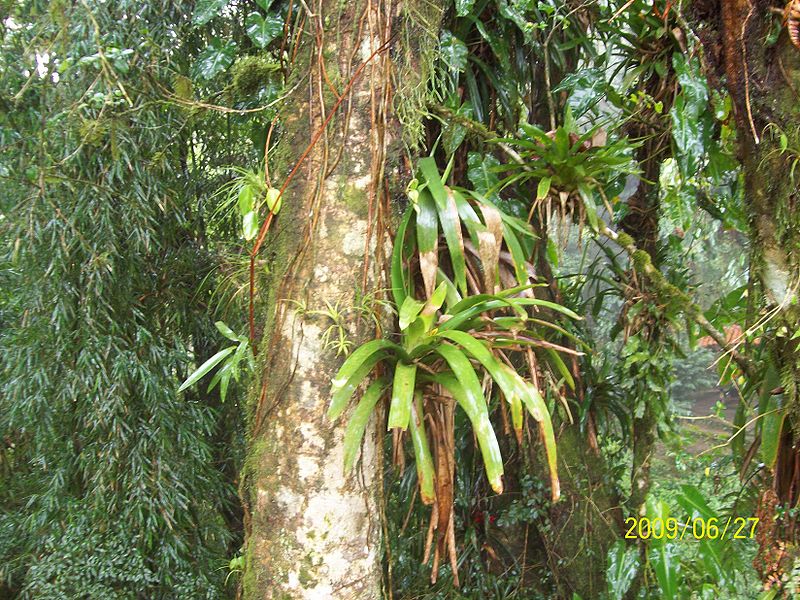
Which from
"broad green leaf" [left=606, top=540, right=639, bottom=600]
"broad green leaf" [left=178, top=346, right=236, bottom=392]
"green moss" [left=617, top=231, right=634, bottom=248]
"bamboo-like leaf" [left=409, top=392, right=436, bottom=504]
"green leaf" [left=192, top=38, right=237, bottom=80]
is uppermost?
"green leaf" [left=192, top=38, right=237, bottom=80]

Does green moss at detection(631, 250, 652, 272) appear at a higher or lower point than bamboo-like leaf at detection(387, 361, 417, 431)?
higher

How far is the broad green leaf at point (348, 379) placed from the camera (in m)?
1.21

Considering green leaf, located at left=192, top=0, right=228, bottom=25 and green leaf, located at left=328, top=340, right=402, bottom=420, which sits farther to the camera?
green leaf, located at left=192, top=0, right=228, bottom=25

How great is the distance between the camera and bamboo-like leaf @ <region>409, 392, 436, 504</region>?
4.26 ft

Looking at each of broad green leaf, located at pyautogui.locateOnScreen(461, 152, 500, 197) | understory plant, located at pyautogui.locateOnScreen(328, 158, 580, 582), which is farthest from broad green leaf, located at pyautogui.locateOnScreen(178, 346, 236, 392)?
broad green leaf, located at pyautogui.locateOnScreen(461, 152, 500, 197)

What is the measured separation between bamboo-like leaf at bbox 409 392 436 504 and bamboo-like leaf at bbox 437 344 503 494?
0.12 meters

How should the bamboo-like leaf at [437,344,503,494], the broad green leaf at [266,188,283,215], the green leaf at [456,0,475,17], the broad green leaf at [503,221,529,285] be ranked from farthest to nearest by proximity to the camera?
the green leaf at [456,0,475,17] < the broad green leaf at [503,221,529,285] < the broad green leaf at [266,188,283,215] < the bamboo-like leaf at [437,344,503,494]

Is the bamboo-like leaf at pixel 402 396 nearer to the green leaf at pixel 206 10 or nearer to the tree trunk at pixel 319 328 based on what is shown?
the tree trunk at pixel 319 328

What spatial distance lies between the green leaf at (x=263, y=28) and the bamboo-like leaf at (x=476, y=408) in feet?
3.38

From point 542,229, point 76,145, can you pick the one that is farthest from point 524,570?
point 76,145

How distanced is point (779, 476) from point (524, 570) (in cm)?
108

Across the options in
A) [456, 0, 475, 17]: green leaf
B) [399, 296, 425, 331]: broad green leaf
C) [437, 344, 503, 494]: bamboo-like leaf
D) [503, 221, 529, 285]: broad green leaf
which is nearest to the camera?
[437, 344, 503, 494]: bamboo-like leaf

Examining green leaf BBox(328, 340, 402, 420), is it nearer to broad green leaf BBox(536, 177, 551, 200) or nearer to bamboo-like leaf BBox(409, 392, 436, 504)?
bamboo-like leaf BBox(409, 392, 436, 504)

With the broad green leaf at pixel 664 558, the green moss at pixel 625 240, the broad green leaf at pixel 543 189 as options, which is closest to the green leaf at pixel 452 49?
the broad green leaf at pixel 543 189
